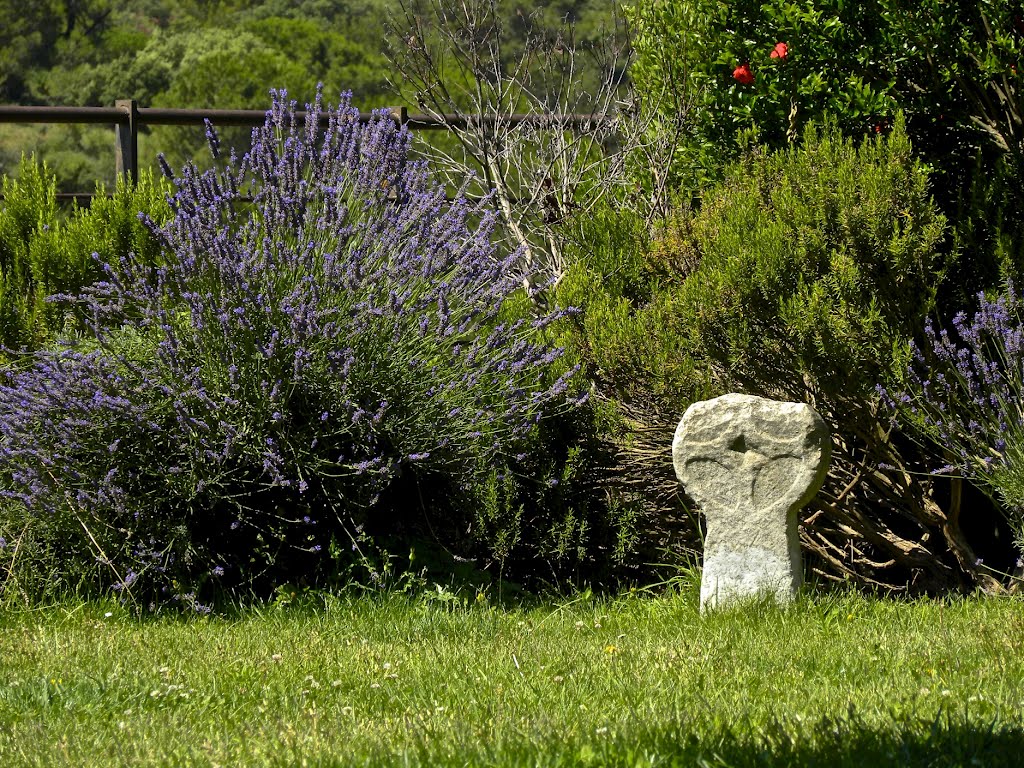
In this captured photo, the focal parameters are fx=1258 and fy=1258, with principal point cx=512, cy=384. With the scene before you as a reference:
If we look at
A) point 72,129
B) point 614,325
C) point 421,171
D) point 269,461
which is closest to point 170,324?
point 269,461

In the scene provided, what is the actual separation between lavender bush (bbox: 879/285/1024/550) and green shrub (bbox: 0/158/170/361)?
162 inches

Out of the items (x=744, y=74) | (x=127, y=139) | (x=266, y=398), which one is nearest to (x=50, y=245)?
(x=127, y=139)

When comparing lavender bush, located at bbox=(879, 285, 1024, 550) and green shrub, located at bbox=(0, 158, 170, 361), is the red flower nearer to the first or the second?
lavender bush, located at bbox=(879, 285, 1024, 550)

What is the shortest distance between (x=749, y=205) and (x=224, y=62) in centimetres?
3260

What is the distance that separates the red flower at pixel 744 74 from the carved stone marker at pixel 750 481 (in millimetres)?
1753

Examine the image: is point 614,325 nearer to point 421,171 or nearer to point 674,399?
point 674,399

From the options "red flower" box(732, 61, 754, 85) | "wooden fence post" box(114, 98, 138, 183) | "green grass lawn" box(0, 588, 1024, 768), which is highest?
"red flower" box(732, 61, 754, 85)

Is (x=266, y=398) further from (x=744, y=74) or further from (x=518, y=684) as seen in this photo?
(x=744, y=74)

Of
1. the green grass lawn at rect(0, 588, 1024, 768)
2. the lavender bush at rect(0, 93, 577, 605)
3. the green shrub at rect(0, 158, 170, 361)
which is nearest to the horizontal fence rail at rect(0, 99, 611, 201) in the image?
the green shrub at rect(0, 158, 170, 361)

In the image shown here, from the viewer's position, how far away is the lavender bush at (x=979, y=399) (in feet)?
16.1

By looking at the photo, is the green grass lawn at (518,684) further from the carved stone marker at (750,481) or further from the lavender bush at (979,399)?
the lavender bush at (979,399)

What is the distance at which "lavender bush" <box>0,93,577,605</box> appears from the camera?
5.13 metres

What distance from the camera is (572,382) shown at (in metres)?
5.82

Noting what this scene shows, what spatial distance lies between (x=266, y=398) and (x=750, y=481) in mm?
1968
